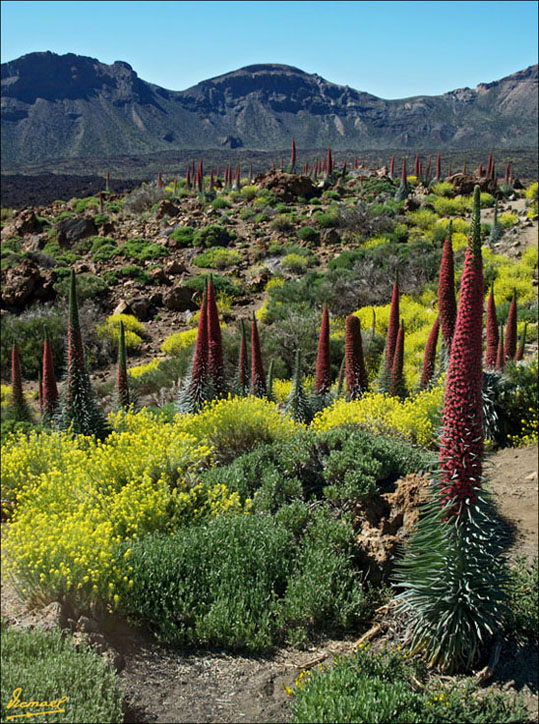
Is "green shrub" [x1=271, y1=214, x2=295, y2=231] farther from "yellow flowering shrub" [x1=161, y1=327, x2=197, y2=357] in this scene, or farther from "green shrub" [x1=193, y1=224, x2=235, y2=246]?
"yellow flowering shrub" [x1=161, y1=327, x2=197, y2=357]

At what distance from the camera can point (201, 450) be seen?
7895 mm

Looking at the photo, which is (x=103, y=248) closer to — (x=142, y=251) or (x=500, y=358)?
(x=142, y=251)

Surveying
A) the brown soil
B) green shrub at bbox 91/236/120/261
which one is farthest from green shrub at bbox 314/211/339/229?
the brown soil

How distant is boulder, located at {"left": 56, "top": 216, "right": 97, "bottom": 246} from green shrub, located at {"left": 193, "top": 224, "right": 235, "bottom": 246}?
717cm

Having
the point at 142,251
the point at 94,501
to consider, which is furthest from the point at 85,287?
the point at 94,501

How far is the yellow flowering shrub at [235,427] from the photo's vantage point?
28.7ft

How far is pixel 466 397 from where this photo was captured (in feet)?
13.1

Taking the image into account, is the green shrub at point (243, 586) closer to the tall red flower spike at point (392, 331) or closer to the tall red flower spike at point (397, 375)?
the tall red flower spike at point (397, 375)

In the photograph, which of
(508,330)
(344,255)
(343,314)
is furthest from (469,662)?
(344,255)

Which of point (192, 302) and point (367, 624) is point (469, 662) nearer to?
point (367, 624)

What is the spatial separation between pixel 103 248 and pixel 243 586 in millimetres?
29267

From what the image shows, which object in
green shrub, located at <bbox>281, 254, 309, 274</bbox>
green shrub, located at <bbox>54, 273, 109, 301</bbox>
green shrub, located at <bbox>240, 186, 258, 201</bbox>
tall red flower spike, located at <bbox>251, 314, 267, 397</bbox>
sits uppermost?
green shrub, located at <bbox>240, 186, 258, 201</bbox>

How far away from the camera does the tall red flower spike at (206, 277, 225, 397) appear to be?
992 centimetres

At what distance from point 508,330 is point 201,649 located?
10659 mm
